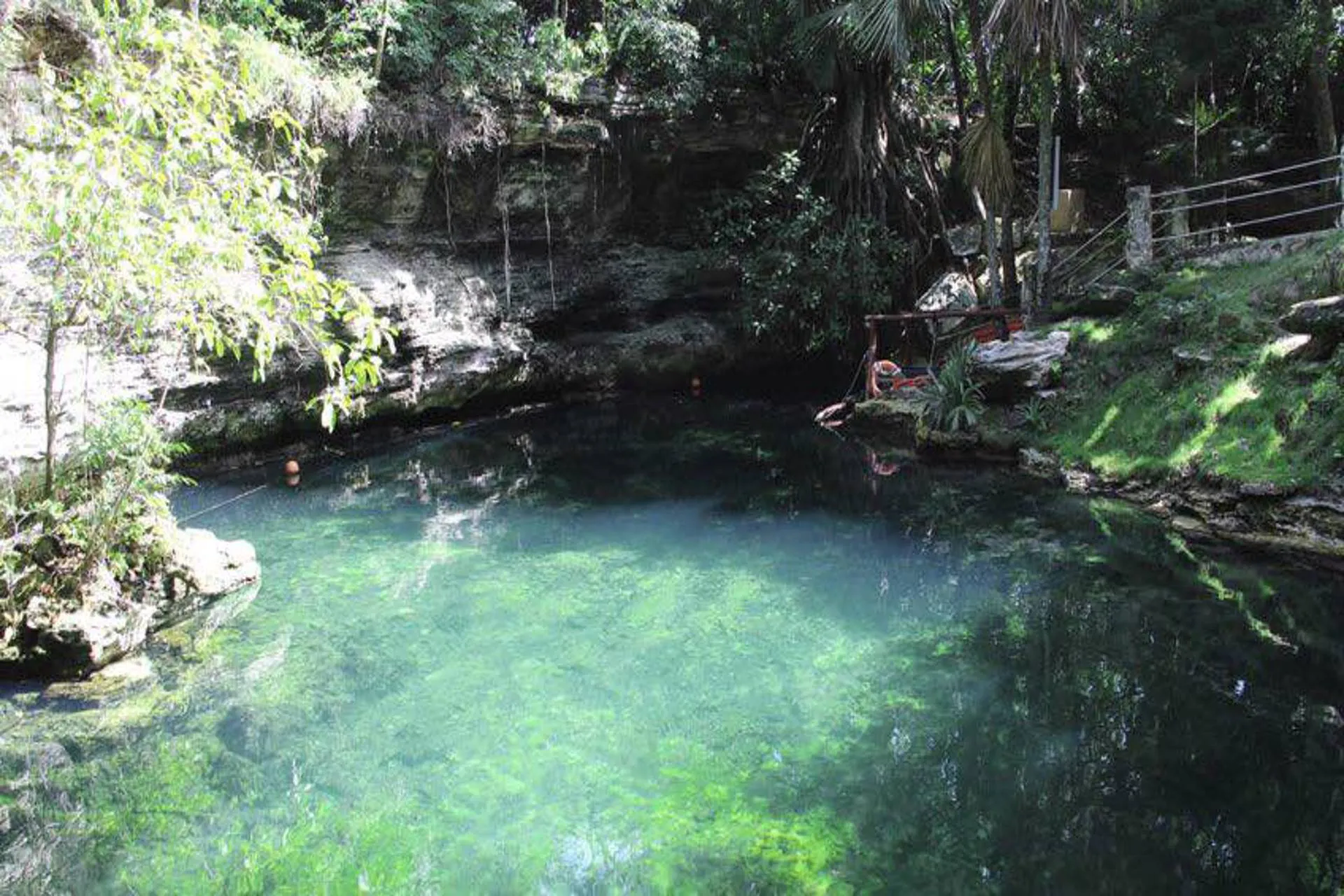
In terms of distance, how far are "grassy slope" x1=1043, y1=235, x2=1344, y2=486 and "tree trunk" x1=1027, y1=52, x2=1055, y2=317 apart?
4.34ft

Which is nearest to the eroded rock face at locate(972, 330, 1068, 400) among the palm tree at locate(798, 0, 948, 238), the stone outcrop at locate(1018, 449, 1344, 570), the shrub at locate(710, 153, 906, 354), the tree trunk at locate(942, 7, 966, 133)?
the stone outcrop at locate(1018, 449, 1344, 570)

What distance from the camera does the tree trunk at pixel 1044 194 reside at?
489 inches

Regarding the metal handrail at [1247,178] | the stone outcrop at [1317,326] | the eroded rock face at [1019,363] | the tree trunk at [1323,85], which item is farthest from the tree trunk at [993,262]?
the tree trunk at [1323,85]

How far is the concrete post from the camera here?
482 inches

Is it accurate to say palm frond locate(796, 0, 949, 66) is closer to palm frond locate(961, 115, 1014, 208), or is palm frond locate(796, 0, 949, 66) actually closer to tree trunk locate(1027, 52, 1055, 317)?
palm frond locate(961, 115, 1014, 208)

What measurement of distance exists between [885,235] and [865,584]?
9864 millimetres

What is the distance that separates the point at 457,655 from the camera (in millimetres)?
6582

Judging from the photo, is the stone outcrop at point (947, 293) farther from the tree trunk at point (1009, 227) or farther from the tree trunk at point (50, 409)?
the tree trunk at point (50, 409)

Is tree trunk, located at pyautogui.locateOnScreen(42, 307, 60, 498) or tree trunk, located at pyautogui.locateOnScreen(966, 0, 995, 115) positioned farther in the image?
tree trunk, located at pyautogui.locateOnScreen(966, 0, 995, 115)

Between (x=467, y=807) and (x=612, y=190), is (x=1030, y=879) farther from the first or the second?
(x=612, y=190)

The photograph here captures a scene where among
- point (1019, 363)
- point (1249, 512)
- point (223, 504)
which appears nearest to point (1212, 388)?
point (1249, 512)

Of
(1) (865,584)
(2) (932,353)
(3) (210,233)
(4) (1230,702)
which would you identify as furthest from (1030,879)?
(2) (932,353)

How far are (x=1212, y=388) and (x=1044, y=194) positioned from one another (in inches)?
179

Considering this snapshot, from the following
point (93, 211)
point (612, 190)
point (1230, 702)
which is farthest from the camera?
point (612, 190)
